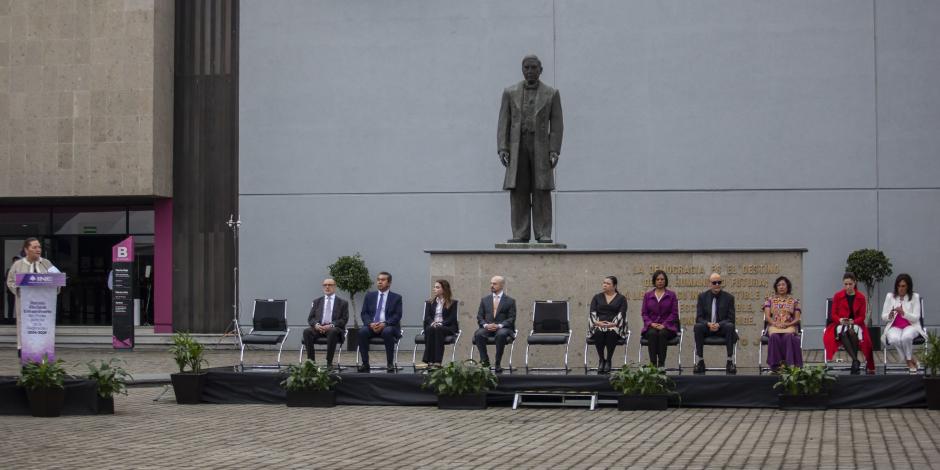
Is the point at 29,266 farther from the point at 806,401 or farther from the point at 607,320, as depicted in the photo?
the point at 806,401

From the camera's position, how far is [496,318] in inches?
589

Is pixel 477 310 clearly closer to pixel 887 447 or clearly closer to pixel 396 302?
pixel 396 302

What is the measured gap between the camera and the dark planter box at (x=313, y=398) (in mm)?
13688

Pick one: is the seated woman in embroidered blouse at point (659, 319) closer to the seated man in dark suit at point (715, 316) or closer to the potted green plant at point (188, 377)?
the seated man in dark suit at point (715, 316)

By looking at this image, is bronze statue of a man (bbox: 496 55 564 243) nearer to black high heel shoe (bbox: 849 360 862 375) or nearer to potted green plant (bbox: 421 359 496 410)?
potted green plant (bbox: 421 359 496 410)

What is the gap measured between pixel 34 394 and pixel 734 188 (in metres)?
13.7

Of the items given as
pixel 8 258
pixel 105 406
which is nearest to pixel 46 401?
pixel 105 406

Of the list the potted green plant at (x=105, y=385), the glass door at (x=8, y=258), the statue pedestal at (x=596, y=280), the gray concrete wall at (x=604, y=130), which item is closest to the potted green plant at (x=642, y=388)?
the statue pedestal at (x=596, y=280)

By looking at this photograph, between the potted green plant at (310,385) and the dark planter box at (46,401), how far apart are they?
2321 mm

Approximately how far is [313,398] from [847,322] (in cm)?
609

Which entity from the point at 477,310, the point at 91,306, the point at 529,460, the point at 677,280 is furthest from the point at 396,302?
the point at 91,306

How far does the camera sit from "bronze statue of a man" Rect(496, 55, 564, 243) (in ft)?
52.1

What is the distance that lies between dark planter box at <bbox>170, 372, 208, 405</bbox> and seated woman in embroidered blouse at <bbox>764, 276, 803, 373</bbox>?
20.2ft

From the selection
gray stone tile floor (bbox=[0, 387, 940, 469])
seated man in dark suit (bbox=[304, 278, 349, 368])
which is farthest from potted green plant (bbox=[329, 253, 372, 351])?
gray stone tile floor (bbox=[0, 387, 940, 469])
